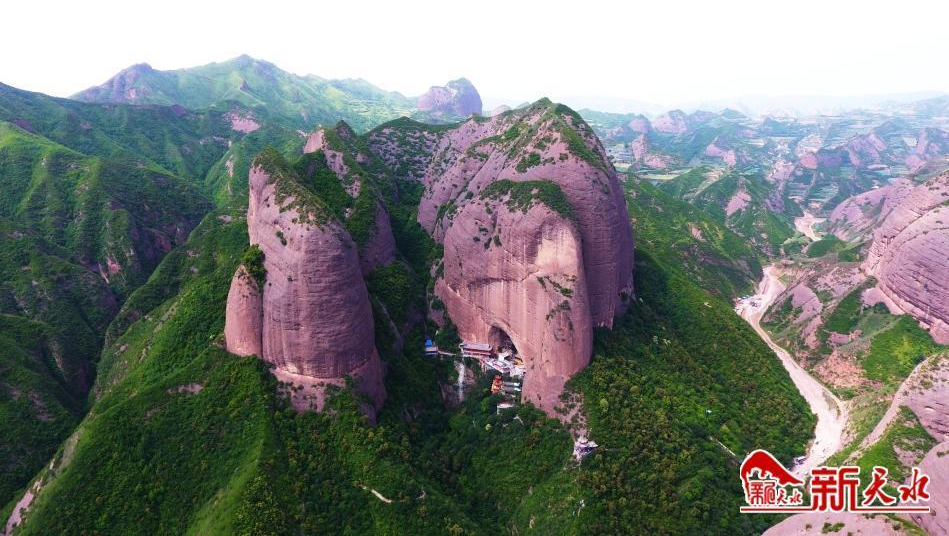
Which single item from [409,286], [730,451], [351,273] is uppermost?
[351,273]

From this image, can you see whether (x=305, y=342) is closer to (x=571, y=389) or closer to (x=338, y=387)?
(x=338, y=387)

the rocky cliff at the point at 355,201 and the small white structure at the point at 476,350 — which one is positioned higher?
the rocky cliff at the point at 355,201

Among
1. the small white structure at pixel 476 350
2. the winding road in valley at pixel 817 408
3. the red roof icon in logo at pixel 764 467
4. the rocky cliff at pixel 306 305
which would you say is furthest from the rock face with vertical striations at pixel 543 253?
the winding road in valley at pixel 817 408

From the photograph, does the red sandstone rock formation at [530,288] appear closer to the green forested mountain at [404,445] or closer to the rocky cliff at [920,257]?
the green forested mountain at [404,445]

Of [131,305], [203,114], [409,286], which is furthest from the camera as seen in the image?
[203,114]

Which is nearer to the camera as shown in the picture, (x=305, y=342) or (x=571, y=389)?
(x=305, y=342)

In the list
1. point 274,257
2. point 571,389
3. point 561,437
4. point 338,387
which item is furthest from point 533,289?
point 274,257

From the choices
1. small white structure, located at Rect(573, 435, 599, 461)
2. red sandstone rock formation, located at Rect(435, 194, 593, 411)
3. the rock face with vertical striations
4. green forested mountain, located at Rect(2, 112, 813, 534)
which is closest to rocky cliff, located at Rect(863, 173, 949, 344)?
green forested mountain, located at Rect(2, 112, 813, 534)
